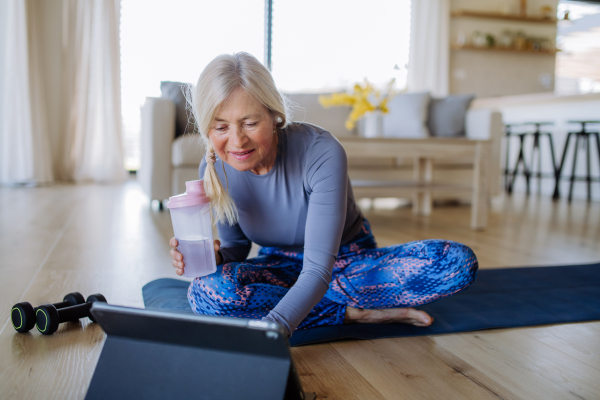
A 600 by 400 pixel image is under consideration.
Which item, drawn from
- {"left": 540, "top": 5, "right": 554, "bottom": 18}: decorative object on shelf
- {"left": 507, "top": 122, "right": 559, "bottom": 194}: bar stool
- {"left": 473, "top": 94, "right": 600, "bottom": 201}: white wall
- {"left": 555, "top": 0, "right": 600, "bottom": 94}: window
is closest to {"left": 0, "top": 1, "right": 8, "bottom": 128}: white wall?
{"left": 473, "top": 94, "right": 600, "bottom": 201}: white wall

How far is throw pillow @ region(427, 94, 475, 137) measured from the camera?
380 centimetres

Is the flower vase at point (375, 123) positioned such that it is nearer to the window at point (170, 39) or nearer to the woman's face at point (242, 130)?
the woman's face at point (242, 130)

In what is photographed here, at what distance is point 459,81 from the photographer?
20.3 ft

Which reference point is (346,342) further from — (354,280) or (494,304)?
(494,304)

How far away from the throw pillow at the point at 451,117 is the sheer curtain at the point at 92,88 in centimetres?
317

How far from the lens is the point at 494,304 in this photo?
1.44 meters

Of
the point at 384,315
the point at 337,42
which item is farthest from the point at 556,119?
the point at 384,315

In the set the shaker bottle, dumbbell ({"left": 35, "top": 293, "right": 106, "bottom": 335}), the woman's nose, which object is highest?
the woman's nose

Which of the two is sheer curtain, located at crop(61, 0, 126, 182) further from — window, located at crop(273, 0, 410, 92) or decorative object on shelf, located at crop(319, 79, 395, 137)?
decorative object on shelf, located at crop(319, 79, 395, 137)

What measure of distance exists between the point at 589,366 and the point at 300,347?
24.7 inches

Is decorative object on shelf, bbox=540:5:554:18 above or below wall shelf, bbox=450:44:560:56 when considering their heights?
above

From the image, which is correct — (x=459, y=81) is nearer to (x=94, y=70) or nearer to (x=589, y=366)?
(x=94, y=70)

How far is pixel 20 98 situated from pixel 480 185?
3.99 meters

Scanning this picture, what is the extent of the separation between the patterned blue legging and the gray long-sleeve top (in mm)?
61
